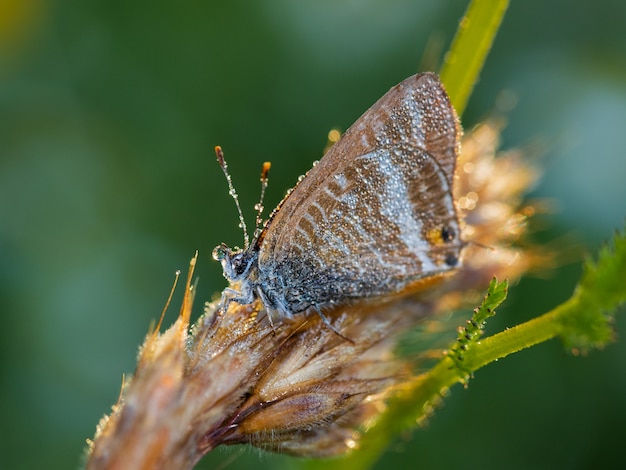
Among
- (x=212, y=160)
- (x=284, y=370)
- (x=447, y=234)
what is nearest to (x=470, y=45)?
(x=447, y=234)

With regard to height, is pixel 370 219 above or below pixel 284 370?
above

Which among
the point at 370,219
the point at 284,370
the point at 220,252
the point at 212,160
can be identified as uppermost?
the point at 212,160

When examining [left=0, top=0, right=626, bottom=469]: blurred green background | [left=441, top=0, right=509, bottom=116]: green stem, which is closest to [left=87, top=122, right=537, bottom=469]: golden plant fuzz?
[left=441, top=0, right=509, bottom=116]: green stem

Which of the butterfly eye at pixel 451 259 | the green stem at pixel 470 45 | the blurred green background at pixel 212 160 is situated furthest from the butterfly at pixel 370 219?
the blurred green background at pixel 212 160

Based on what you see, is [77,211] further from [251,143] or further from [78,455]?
[78,455]

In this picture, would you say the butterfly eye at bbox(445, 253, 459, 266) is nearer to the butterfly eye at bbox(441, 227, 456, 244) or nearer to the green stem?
the butterfly eye at bbox(441, 227, 456, 244)

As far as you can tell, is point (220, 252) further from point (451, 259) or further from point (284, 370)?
point (451, 259)

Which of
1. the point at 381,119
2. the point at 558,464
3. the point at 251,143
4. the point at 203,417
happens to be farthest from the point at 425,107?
the point at 558,464
